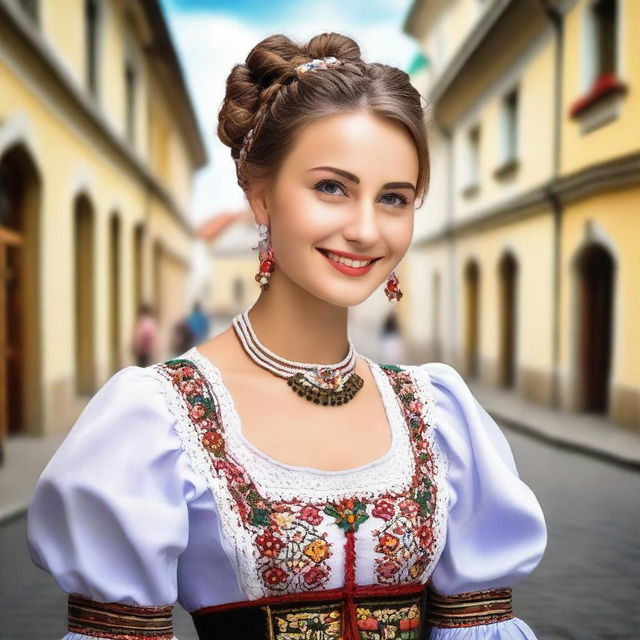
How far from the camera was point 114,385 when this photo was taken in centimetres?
155

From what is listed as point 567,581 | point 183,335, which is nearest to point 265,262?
point 567,581

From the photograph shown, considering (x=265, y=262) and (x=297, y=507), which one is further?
(x=265, y=262)

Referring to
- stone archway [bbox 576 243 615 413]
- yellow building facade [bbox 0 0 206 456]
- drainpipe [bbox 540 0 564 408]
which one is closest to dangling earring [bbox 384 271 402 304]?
yellow building facade [bbox 0 0 206 456]

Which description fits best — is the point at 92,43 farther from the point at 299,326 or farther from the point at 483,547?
the point at 483,547

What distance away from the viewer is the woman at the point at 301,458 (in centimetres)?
145

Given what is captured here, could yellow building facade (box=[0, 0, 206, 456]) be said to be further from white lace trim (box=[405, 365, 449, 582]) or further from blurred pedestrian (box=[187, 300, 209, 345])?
white lace trim (box=[405, 365, 449, 582])

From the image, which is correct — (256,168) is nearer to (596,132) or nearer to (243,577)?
(243,577)

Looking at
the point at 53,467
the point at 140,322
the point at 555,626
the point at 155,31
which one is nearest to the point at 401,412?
the point at 53,467

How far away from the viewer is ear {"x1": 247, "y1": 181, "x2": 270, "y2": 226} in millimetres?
1677

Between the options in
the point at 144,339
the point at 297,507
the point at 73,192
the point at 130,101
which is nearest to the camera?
the point at 297,507

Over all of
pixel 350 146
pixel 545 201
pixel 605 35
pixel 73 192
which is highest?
pixel 605 35

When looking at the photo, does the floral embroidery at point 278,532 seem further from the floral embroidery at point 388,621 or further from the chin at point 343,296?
the chin at point 343,296

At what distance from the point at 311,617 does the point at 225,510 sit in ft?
0.77

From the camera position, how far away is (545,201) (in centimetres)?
1255
